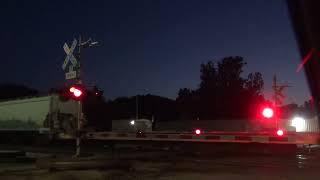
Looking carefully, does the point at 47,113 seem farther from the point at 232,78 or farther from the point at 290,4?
the point at 232,78

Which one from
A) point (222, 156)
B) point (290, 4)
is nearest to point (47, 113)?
point (222, 156)

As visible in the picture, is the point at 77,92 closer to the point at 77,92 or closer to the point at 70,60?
the point at 77,92

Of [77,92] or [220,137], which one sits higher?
[77,92]

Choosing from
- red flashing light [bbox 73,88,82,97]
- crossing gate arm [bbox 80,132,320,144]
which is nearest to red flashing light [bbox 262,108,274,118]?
crossing gate arm [bbox 80,132,320,144]

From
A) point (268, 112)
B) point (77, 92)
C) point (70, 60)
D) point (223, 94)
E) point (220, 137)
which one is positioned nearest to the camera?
point (268, 112)

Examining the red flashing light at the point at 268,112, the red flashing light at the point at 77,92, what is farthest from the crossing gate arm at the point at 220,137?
the red flashing light at the point at 77,92

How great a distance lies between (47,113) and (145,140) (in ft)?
79.0

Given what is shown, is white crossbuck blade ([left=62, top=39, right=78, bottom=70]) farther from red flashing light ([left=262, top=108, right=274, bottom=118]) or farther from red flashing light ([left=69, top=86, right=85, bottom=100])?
red flashing light ([left=262, top=108, right=274, bottom=118])

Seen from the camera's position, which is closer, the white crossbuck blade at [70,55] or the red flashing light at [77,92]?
the red flashing light at [77,92]

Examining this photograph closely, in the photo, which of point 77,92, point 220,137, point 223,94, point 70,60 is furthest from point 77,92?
point 223,94

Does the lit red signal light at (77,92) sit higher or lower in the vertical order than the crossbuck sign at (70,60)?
lower

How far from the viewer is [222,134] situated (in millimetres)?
18234

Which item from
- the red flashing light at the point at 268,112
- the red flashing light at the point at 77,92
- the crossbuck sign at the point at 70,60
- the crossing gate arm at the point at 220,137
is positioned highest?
the crossbuck sign at the point at 70,60

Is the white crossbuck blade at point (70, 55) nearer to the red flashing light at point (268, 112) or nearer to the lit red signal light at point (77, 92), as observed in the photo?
the lit red signal light at point (77, 92)
